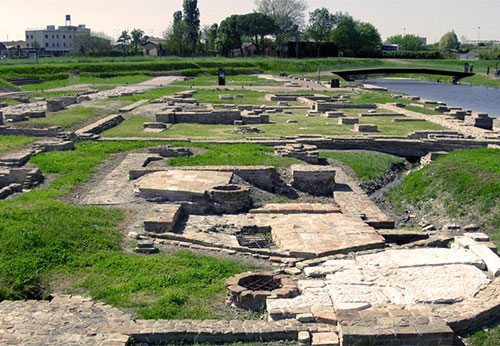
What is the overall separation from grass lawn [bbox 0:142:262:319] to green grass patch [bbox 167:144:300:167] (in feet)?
14.8

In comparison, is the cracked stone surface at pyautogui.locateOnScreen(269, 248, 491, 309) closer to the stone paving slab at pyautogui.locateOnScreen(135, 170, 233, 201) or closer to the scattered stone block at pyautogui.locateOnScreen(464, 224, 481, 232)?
the scattered stone block at pyautogui.locateOnScreen(464, 224, 481, 232)

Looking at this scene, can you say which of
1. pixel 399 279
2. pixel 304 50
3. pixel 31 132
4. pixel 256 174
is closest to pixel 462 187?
pixel 256 174

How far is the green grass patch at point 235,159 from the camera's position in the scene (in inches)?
539

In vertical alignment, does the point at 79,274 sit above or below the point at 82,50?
below

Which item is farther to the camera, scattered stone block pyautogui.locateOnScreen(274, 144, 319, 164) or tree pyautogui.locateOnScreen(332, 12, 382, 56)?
tree pyautogui.locateOnScreen(332, 12, 382, 56)

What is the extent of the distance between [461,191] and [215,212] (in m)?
5.89

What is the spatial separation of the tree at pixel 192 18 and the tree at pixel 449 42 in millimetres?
74769

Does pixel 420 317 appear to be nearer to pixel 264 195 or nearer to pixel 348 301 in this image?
pixel 348 301

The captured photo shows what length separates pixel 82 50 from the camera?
263 feet

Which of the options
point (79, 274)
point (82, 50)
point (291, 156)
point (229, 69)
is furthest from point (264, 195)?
point (82, 50)

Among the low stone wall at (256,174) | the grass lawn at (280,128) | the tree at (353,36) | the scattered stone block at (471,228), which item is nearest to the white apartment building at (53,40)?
the tree at (353,36)

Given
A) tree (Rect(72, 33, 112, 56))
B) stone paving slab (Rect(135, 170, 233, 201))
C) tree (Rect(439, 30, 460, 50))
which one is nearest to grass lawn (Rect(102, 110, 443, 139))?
stone paving slab (Rect(135, 170, 233, 201))

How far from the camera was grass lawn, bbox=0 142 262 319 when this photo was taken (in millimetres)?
6297

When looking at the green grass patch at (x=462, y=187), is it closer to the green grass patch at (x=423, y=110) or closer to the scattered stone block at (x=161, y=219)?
the scattered stone block at (x=161, y=219)
